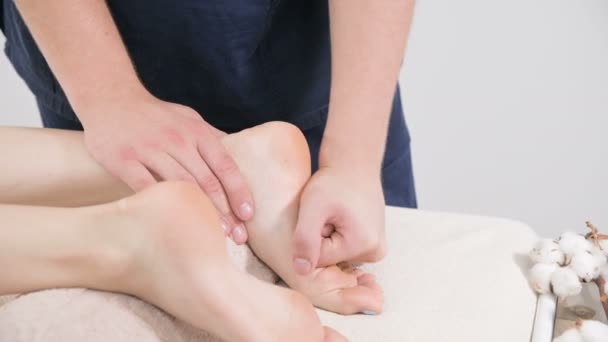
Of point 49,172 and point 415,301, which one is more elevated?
point 49,172

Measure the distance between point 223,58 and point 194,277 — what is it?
445 millimetres

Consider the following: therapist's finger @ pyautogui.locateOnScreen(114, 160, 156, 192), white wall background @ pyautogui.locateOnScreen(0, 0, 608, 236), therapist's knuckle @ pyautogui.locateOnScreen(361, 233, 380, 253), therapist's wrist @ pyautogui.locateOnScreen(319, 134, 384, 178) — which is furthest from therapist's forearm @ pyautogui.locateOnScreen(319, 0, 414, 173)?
white wall background @ pyautogui.locateOnScreen(0, 0, 608, 236)

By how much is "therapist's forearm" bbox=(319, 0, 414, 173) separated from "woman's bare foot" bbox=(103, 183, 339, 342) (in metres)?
0.24

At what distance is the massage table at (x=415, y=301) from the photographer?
0.71m

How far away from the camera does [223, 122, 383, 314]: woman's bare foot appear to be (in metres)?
0.89

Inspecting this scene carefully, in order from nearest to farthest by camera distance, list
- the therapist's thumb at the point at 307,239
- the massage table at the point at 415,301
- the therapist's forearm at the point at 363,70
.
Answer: the massage table at the point at 415,301 → the therapist's thumb at the point at 307,239 → the therapist's forearm at the point at 363,70

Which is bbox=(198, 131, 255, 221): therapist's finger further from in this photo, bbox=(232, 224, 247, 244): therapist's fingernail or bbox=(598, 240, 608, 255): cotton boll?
bbox=(598, 240, 608, 255): cotton boll

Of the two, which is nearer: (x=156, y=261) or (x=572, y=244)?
(x=156, y=261)

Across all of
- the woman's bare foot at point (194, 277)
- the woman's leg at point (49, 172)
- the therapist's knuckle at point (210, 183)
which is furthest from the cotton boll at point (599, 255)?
the woman's leg at point (49, 172)

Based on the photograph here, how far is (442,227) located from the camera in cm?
104

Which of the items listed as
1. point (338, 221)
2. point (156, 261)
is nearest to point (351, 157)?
point (338, 221)

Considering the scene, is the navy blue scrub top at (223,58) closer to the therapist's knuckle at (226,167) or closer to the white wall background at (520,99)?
the therapist's knuckle at (226,167)

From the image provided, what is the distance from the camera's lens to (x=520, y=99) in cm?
210

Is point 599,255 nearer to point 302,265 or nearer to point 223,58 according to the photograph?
point 302,265
